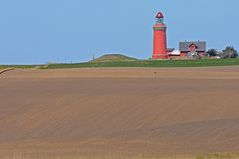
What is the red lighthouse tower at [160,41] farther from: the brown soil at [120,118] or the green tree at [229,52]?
the brown soil at [120,118]

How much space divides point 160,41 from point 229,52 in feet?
43.5

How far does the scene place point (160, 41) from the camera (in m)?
105

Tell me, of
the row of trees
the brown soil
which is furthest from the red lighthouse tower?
the brown soil

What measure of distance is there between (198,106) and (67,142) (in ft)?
25.5

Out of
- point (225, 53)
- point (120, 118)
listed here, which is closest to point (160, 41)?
point (225, 53)

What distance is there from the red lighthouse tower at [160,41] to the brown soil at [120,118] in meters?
62.1

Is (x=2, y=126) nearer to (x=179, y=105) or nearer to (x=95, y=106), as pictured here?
(x=95, y=106)

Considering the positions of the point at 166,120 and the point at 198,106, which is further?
the point at 198,106

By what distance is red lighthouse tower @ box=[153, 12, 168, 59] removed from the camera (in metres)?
104

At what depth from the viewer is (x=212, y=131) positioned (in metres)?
24.8

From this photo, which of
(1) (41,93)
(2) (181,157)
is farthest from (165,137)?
(1) (41,93)

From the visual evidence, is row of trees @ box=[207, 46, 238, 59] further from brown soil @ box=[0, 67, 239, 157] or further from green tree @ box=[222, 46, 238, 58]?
brown soil @ box=[0, 67, 239, 157]

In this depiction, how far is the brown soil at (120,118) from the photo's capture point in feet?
74.9

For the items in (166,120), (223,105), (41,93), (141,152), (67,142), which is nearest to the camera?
(141,152)
